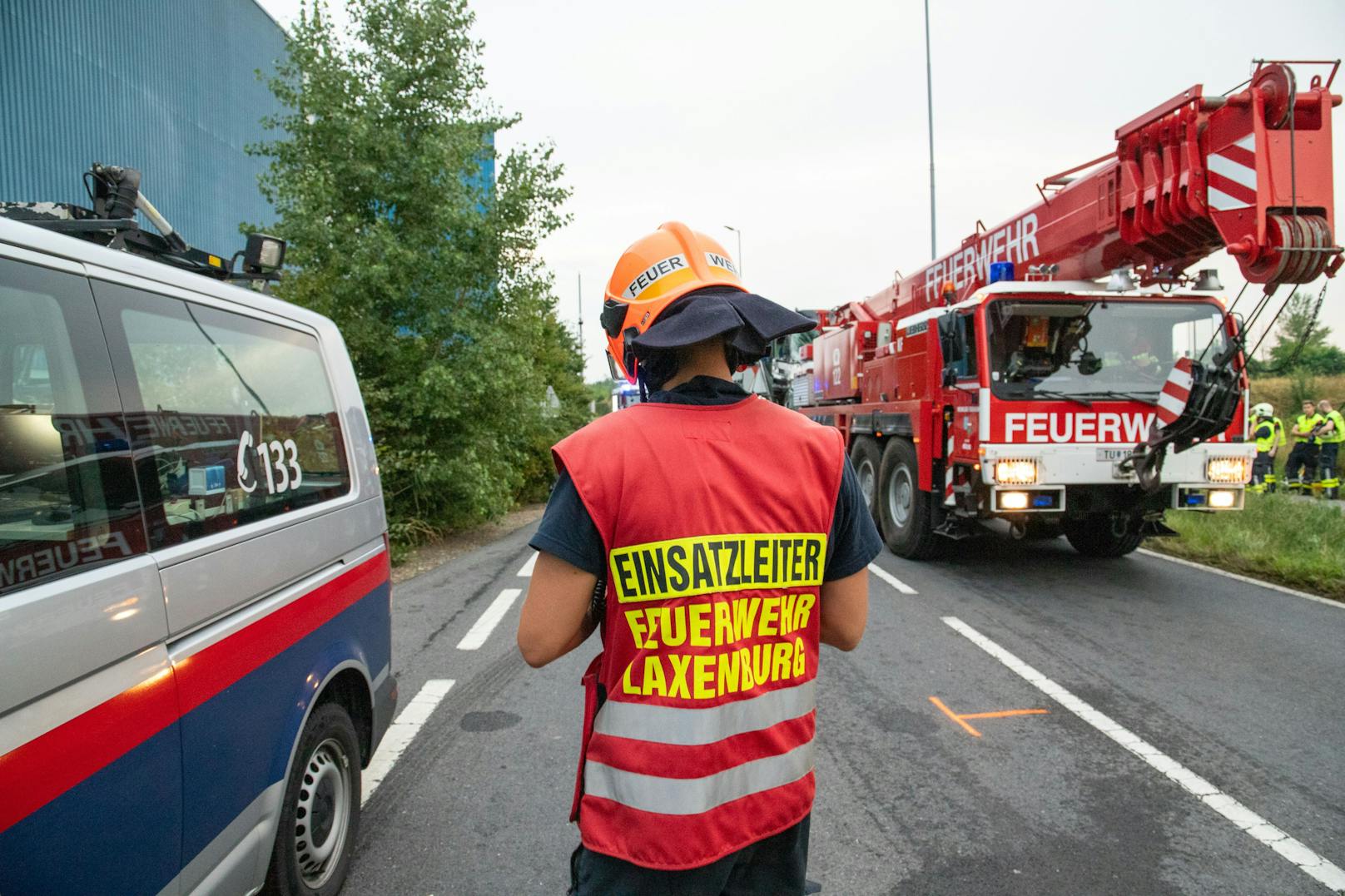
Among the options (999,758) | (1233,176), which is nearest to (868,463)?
(1233,176)

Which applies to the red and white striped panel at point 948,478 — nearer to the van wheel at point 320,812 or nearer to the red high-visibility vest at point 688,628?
the van wheel at point 320,812

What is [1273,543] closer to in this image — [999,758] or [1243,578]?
[1243,578]

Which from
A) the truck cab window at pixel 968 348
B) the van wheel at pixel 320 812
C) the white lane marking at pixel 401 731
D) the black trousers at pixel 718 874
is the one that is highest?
the truck cab window at pixel 968 348

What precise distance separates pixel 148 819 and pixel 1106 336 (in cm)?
790

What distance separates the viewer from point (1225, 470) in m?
7.39

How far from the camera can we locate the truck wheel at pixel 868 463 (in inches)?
395

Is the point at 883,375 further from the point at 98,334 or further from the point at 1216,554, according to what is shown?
the point at 98,334

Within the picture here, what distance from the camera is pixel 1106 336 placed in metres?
7.58

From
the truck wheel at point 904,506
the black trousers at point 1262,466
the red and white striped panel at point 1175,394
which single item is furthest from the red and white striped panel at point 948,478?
the black trousers at point 1262,466

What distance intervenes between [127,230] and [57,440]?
2.95 feet

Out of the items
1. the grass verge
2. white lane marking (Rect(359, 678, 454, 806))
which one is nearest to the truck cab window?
the grass verge

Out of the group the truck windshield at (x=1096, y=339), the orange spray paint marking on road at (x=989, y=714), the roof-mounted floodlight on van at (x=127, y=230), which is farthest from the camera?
the truck windshield at (x=1096, y=339)

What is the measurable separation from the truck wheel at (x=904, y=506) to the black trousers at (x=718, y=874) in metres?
7.29

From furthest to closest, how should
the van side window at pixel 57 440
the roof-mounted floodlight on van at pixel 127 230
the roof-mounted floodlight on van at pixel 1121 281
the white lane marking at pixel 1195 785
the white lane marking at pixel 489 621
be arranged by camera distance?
the roof-mounted floodlight on van at pixel 1121 281 → the white lane marking at pixel 489 621 → the white lane marking at pixel 1195 785 → the roof-mounted floodlight on van at pixel 127 230 → the van side window at pixel 57 440
